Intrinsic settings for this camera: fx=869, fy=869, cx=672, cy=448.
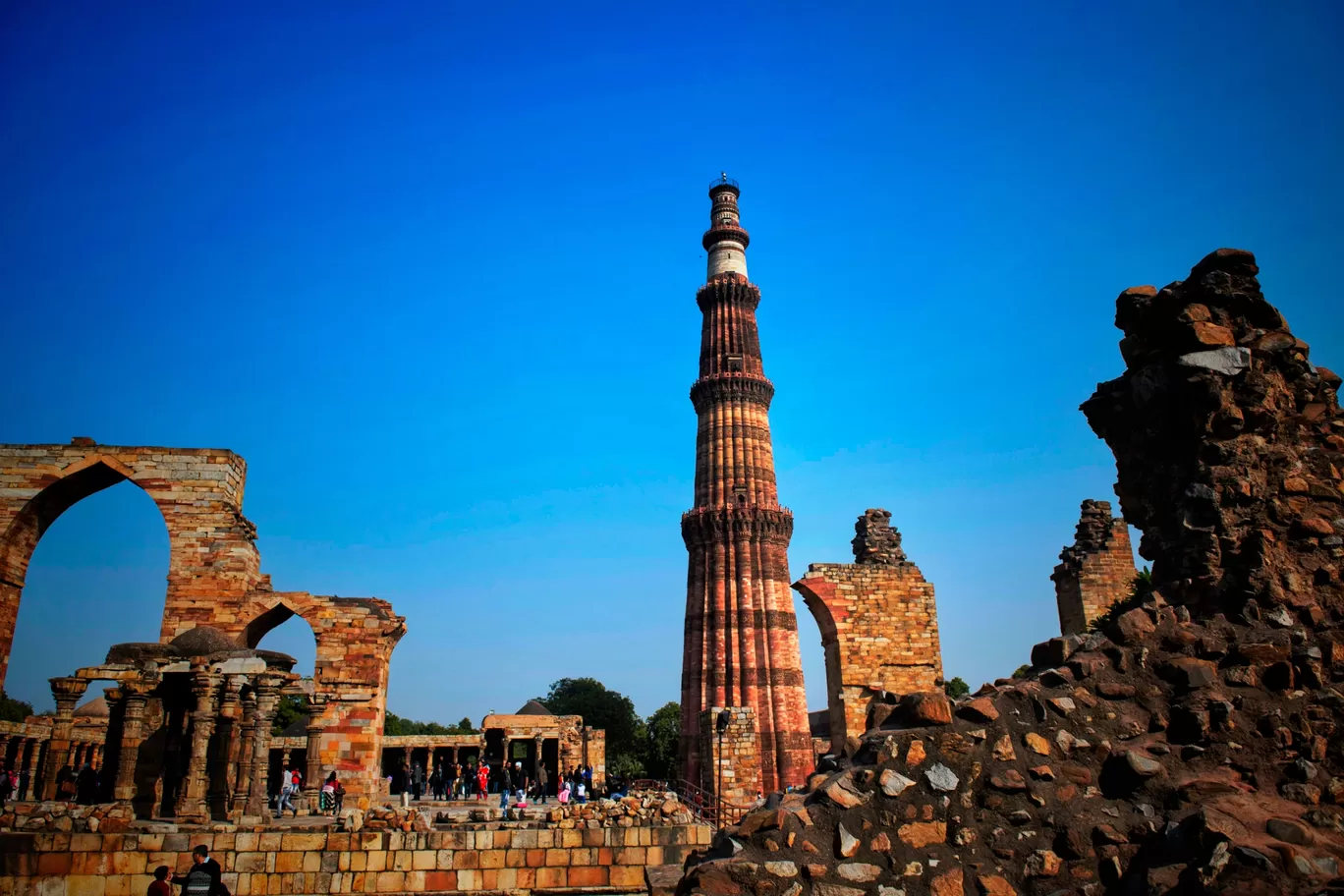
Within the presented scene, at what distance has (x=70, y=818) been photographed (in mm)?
8695

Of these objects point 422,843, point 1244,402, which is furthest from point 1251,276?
point 422,843

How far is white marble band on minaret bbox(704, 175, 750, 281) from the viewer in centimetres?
2769

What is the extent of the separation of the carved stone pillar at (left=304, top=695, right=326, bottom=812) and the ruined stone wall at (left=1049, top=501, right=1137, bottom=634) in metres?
12.0

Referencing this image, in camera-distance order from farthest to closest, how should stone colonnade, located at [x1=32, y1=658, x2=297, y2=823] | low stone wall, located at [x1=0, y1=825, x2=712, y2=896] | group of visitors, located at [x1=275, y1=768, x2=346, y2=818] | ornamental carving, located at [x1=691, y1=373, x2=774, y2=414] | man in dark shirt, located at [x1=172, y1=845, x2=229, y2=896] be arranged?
ornamental carving, located at [x1=691, y1=373, x2=774, y2=414], group of visitors, located at [x1=275, y1=768, x2=346, y2=818], stone colonnade, located at [x1=32, y1=658, x2=297, y2=823], low stone wall, located at [x1=0, y1=825, x2=712, y2=896], man in dark shirt, located at [x1=172, y1=845, x2=229, y2=896]

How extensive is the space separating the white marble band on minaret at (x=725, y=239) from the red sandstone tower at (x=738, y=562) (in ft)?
1.63

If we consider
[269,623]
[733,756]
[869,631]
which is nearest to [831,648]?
[869,631]

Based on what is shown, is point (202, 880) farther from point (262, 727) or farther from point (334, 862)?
point (262, 727)

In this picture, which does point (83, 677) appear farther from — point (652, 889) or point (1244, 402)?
A: point (1244, 402)

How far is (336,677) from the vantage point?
1371 cm

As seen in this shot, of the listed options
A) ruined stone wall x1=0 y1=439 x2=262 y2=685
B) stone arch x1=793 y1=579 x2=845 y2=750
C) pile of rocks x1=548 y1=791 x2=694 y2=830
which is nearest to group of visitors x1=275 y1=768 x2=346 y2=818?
ruined stone wall x1=0 y1=439 x2=262 y2=685

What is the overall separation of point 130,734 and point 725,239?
2173cm

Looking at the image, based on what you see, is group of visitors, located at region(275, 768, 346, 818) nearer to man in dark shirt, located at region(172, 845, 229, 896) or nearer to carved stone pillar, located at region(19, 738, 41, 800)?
man in dark shirt, located at region(172, 845, 229, 896)

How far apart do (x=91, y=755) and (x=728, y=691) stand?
1484 cm

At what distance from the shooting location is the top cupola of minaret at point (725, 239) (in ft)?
90.8
